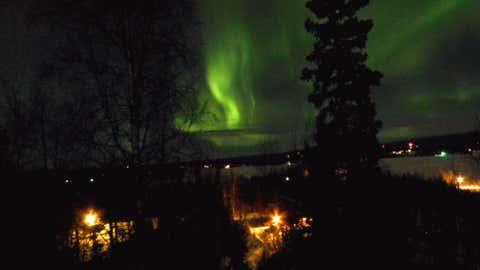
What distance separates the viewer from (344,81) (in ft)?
68.6

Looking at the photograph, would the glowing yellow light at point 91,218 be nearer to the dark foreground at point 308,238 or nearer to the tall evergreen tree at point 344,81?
the dark foreground at point 308,238

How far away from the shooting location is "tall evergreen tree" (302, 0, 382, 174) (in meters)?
20.8

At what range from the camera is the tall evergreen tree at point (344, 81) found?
20750 millimetres

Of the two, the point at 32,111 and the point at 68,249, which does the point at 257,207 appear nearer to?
the point at 68,249

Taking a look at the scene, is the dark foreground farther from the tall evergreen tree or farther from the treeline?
the tall evergreen tree

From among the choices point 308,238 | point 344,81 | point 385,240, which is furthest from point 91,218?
point 344,81

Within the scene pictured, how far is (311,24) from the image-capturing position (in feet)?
69.6

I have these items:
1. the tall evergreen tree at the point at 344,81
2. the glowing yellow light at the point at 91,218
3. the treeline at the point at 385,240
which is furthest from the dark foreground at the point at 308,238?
the tall evergreen tree at the point at 344,81

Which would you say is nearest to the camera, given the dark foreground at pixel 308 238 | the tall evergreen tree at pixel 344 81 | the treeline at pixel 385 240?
the treeline at pixel 385 240

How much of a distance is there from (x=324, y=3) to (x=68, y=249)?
18277 millimetres

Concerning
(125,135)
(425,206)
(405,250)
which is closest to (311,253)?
(405,250)

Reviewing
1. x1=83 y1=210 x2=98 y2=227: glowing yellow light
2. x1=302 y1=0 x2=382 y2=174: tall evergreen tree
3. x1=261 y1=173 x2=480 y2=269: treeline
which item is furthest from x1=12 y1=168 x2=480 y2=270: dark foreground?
x1=302 y1=0 x2=382 y2=174: tall evergreen tree

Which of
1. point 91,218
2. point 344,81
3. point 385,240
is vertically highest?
point 344,81

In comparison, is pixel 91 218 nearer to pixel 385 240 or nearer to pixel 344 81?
pixel 385 240
